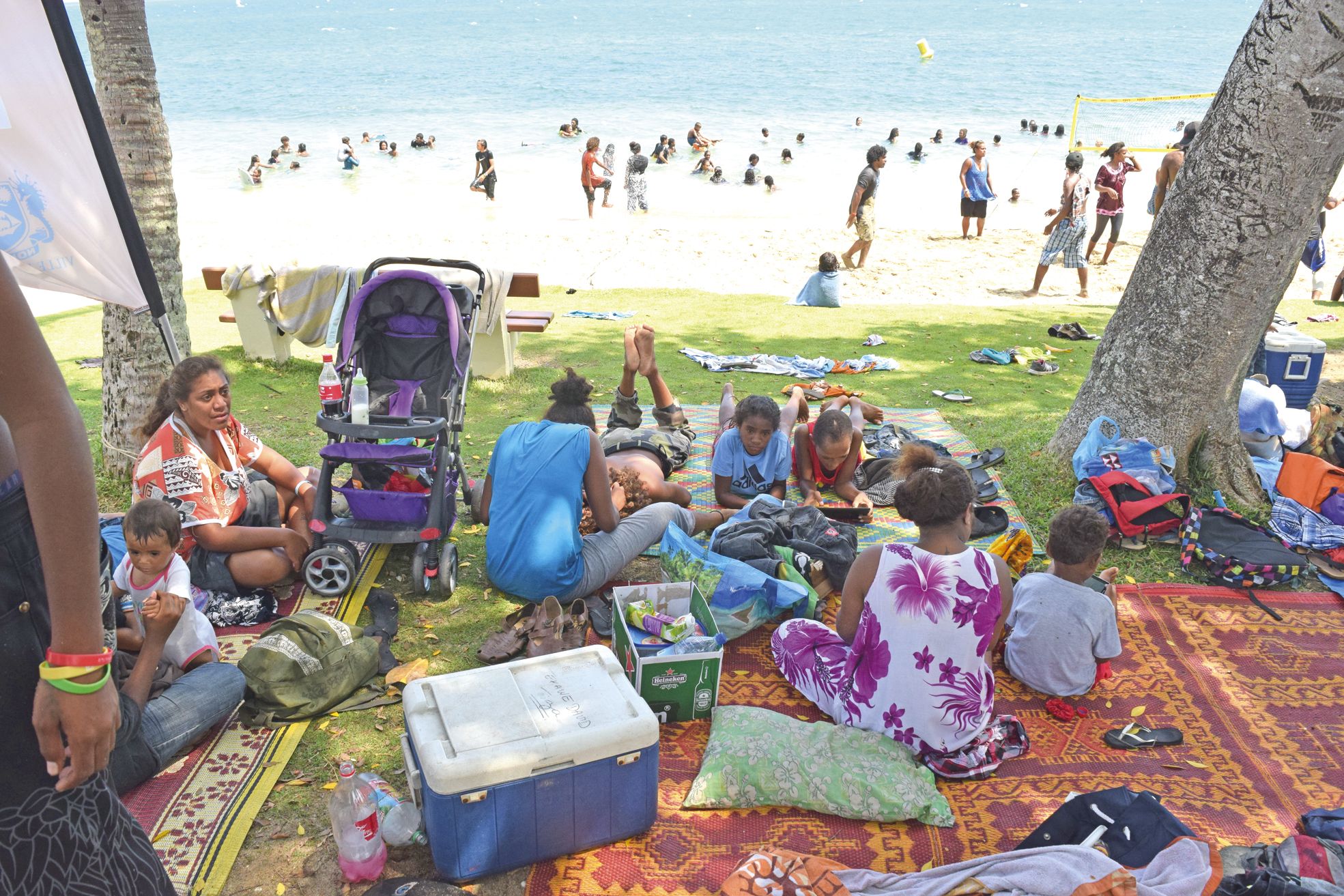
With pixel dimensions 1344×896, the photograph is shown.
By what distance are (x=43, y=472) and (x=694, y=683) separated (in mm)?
2909

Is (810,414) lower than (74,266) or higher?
lower

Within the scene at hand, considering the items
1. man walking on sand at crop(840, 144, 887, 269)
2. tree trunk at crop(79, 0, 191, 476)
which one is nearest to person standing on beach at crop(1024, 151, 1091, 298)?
man walking on sand at crop(840, 144, 887, 269)

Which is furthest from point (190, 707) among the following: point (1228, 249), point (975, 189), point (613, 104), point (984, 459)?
point (613, 104)

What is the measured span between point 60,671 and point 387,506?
11.1 ft

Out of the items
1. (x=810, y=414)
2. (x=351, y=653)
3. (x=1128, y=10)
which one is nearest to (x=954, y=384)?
(x=810, y=414)

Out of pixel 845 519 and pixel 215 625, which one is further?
pixel 845 519

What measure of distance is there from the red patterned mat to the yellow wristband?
196cm

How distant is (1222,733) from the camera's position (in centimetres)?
428

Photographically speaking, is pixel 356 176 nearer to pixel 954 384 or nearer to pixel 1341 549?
pixel 954 384

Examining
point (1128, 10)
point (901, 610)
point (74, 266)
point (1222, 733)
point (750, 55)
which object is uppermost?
point (1128, 10)

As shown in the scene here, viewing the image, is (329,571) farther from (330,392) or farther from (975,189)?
(975,189)

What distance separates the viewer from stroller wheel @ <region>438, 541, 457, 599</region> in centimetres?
513

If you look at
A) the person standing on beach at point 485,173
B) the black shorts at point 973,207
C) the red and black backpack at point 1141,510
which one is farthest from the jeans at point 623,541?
the person standing on beach at point 485,173

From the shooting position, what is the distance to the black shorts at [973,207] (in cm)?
1734
